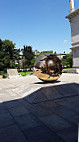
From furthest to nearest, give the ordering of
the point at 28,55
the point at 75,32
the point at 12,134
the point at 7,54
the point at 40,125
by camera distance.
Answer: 1. the point at 28,55
2. the point at 7,54
3. the point at 75,32
4. the point at 40,125
5. the point at 12,134

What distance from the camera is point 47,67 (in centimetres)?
888

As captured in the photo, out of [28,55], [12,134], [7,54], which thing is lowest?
[12,134]

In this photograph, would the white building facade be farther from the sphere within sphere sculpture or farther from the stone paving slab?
the stone paving slab

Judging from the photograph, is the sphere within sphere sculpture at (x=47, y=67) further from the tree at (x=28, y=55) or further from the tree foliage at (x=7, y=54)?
the tree at (x=28, y=55)

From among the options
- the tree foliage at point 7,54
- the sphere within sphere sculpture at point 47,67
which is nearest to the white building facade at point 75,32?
the tree foliage at point 7,54

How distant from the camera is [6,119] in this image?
456 centimetres

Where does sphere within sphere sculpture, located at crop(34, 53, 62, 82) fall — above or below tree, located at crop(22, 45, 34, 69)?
below

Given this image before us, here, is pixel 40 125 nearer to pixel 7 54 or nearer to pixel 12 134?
pixel 12 134

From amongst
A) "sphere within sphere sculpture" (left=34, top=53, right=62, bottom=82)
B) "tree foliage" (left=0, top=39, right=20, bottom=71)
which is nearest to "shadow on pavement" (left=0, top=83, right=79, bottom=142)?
"sphere within sphere sculpture" (left=34, top=53, right=62, bottom=82)

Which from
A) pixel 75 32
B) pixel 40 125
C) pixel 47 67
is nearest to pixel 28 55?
pixel 75 32

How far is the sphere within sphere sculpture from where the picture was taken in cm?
888

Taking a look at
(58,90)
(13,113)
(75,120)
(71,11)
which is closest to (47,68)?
(58,90)

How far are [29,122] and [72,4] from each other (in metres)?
32.1

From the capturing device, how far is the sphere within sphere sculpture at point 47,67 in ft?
29.1
